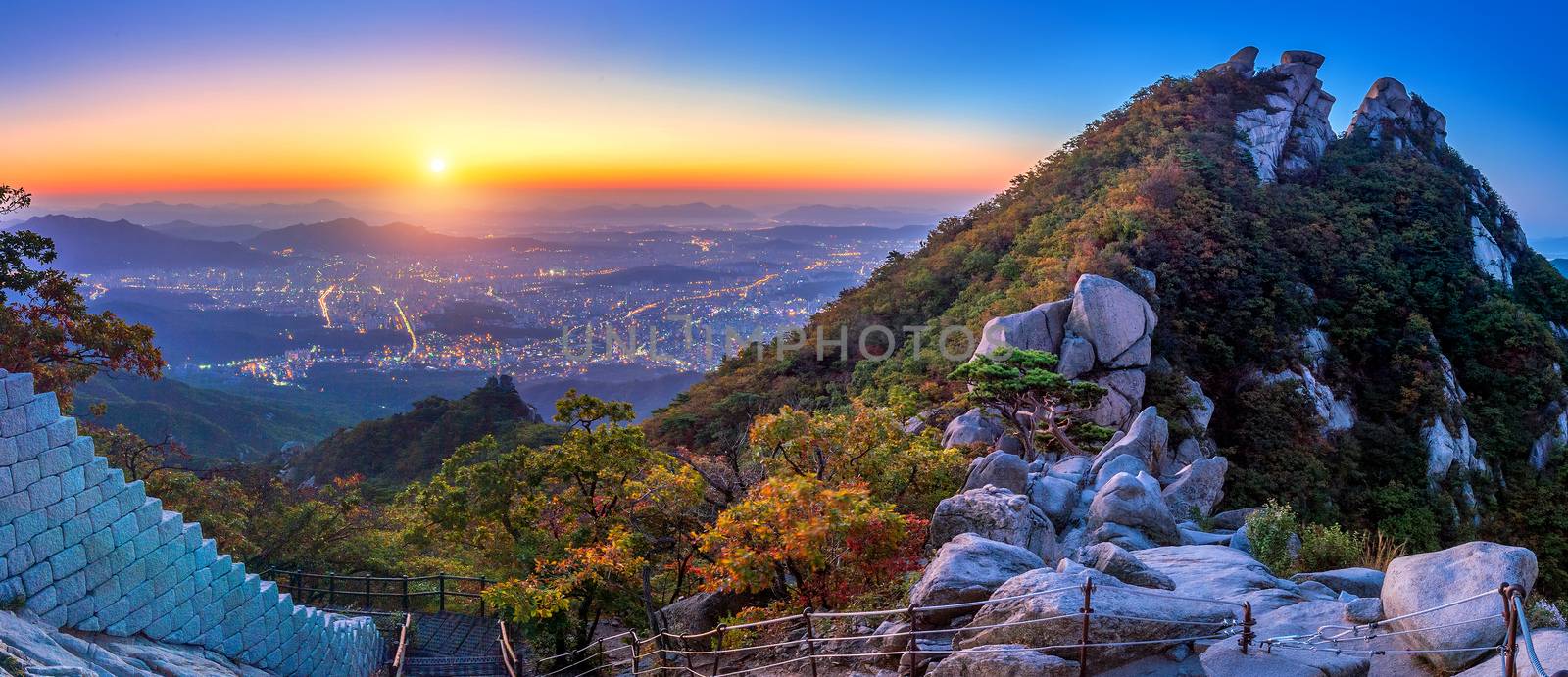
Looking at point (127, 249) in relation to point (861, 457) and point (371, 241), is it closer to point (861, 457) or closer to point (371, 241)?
point (371, 241)

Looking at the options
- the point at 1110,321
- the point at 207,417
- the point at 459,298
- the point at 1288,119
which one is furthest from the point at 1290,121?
the point at 459,298

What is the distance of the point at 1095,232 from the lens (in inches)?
1040

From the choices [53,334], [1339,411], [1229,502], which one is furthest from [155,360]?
[1339,411]

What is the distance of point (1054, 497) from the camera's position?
11.6m

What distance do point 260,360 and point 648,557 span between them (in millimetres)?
99498

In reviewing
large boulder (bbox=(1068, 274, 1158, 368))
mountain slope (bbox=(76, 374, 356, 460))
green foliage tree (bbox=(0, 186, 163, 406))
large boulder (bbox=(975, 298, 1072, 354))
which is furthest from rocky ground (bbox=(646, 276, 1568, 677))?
mountain slope (bbox=(76, 374, 356, 460))

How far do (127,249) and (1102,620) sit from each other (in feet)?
625

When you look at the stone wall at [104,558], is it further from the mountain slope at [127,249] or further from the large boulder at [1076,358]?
the mountain slope at [127,249]

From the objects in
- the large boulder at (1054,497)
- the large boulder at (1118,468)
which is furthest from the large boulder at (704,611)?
the large boulder at (1118,468)

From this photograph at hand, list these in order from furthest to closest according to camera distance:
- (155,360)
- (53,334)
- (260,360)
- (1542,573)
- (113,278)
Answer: (113,278)
(260,360)
(1542,573)
(155,360)
(53,334)

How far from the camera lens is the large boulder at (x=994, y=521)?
383 inches

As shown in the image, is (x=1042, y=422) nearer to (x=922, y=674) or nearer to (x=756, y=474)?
(x=756, y=474)

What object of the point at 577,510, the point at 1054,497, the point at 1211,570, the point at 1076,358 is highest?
the point at 1076,358

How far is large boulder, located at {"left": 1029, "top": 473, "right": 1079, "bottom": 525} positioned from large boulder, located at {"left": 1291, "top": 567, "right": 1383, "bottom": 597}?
3.33m
